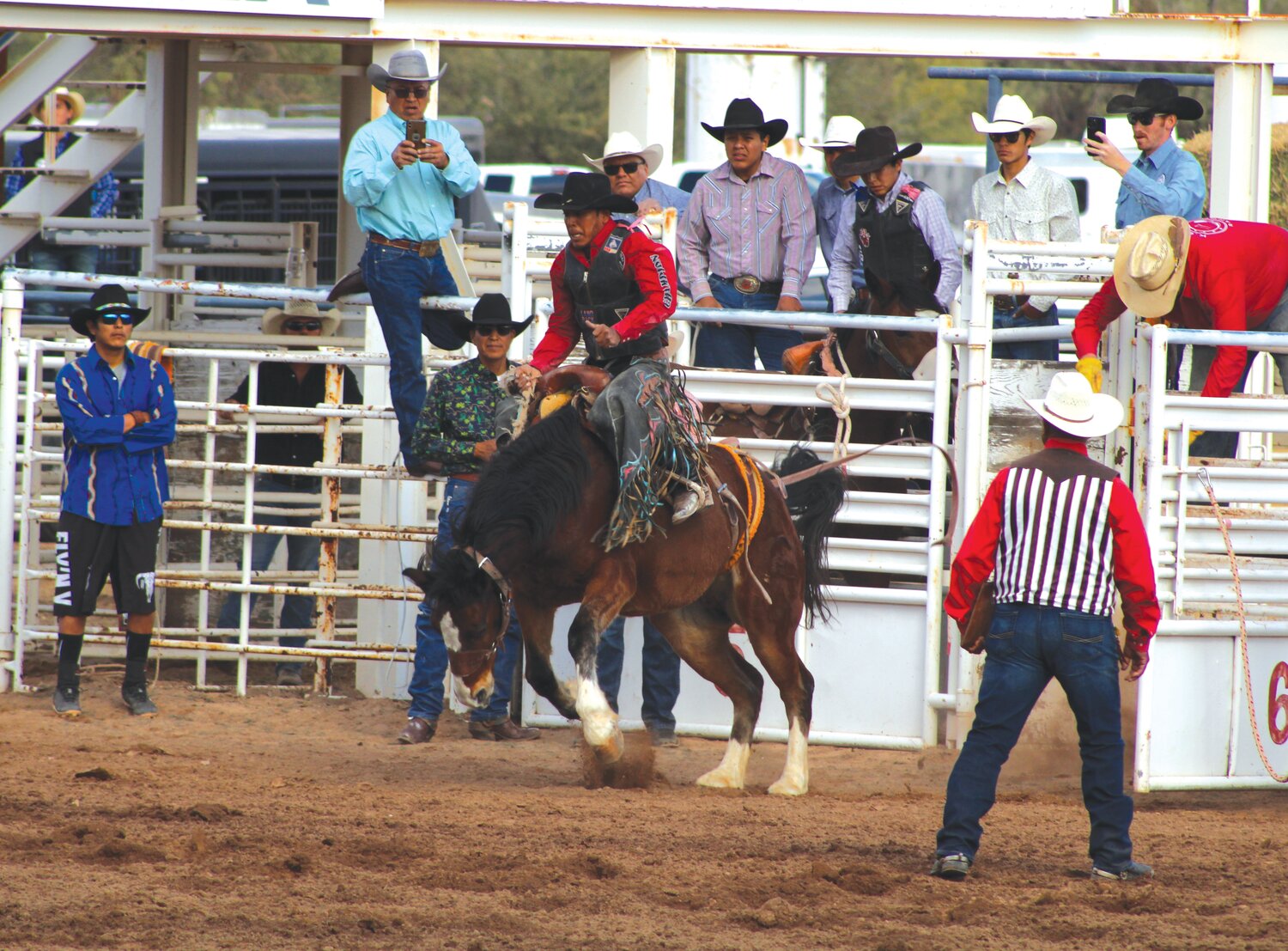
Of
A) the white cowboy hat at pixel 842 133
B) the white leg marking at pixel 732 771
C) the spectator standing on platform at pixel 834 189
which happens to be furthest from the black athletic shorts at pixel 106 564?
the white cowboy hat at pixel 842 133

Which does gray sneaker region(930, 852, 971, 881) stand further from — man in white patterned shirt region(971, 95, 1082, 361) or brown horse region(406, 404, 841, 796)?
man in white patterned shirt region(971, 95, 1082, 361)

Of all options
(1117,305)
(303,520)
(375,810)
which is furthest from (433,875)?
(303,520)

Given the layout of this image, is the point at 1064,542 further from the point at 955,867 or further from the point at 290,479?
the point at 290,479

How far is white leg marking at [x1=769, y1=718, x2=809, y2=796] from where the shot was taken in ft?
23.8

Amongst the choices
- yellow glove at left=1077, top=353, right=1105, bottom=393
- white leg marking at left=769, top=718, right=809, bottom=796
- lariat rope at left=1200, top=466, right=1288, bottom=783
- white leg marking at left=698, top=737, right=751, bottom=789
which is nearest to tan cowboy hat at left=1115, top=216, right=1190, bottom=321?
yellow glove at left=1077, top=353, right=1105, bottom=393

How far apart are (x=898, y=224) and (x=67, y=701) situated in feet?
16.8

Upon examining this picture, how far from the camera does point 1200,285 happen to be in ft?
24.5

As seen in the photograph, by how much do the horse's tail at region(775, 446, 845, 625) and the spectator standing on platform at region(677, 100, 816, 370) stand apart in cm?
116

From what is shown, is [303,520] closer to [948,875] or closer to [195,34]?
[195,34]

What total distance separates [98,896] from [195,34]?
239 inches

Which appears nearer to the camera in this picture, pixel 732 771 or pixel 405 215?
pixel 732 771

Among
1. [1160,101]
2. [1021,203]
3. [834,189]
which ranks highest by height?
[1160,101]

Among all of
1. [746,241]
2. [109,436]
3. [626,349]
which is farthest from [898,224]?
[109,436]

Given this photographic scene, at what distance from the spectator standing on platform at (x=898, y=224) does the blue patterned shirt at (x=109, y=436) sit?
384 centimetres
